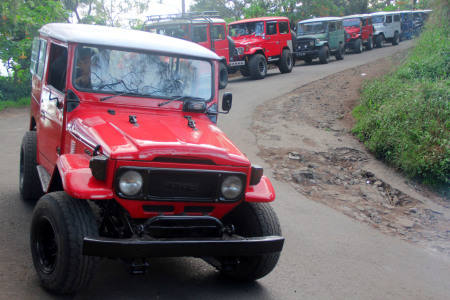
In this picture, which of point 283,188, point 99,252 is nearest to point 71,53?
point 99,252

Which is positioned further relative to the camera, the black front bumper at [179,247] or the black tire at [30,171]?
the black tire at [30,171]

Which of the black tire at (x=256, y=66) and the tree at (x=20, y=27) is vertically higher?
the tree at (x=20, y=27)

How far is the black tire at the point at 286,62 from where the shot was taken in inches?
771

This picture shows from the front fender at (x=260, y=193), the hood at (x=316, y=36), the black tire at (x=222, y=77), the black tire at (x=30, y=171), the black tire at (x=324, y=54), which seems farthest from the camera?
the hood at (x=316, y=36)

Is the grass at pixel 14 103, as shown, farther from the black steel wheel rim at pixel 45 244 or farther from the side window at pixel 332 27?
the side window at pixel 332 27

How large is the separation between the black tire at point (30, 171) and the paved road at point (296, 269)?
18 cm

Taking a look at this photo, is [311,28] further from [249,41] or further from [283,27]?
[249,41]

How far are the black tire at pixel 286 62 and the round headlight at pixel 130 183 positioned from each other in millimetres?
16331

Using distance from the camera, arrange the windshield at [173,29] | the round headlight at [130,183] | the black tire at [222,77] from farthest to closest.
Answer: the black tire at [222,77] < the windshield at [173,29] < the round headlight at [130,183]

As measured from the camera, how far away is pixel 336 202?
7.92 meters

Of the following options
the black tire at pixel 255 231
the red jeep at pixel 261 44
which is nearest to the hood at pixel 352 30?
the red jeep at pixel 261 44

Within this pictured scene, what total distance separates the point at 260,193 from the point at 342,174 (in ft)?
16.9

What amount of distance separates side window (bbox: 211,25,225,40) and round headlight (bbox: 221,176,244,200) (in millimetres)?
12446

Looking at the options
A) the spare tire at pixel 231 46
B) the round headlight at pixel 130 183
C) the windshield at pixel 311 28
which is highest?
the windshield at pixel 311 28
